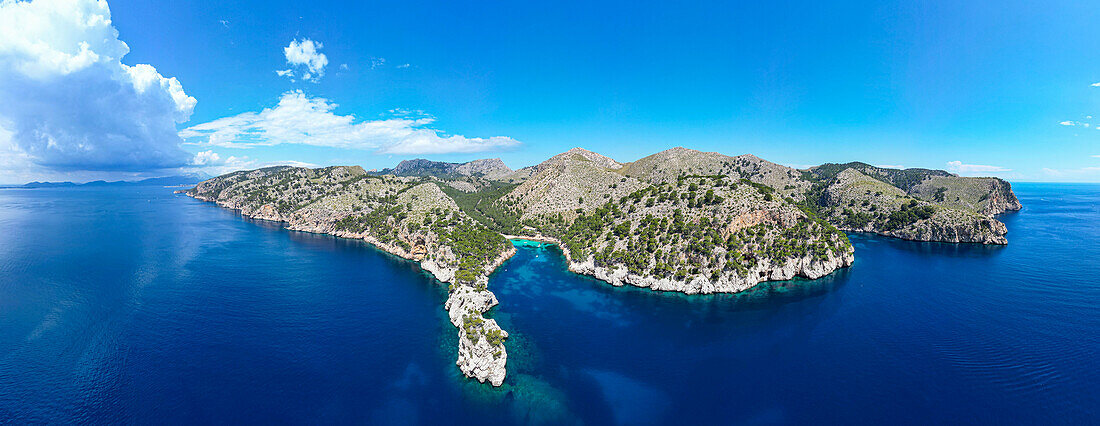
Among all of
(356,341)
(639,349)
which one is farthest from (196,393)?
(639,349)

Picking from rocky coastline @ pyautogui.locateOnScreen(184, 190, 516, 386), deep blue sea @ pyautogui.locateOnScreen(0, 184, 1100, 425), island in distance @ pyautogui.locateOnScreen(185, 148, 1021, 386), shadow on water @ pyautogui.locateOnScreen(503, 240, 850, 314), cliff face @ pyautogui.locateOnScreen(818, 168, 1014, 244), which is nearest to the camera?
deep blue sea @ pyautogui.locateOnScreen(0, 184, 1100, 425)

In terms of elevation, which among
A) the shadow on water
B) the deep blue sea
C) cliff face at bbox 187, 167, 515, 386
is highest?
cliff face at bbox 187, 167, 515, 386

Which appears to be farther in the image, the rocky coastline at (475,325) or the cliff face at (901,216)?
the cliff face at (901,216)

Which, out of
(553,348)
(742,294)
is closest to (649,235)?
(742,294)

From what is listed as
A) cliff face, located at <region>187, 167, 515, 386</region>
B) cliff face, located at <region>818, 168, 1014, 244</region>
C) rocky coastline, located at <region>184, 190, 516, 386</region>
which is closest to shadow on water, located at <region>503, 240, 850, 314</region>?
rocky coastline, located at <region>184, 190, 516, 386</region>

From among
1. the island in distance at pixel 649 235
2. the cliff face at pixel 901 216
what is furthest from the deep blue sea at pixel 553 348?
the cliff face at pixel 901 216

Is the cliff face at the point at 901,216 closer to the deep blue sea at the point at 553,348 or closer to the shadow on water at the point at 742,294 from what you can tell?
the deep blue sea at the point at 553,348

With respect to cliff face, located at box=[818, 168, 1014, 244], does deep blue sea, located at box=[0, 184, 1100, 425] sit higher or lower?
lower

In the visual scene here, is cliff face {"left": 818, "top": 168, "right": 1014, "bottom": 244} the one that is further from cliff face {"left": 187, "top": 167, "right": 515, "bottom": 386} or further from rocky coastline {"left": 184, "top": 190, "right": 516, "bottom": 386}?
rocky coastline {"left": 184, "top": 190, "right": 516, "bottom": 386}
